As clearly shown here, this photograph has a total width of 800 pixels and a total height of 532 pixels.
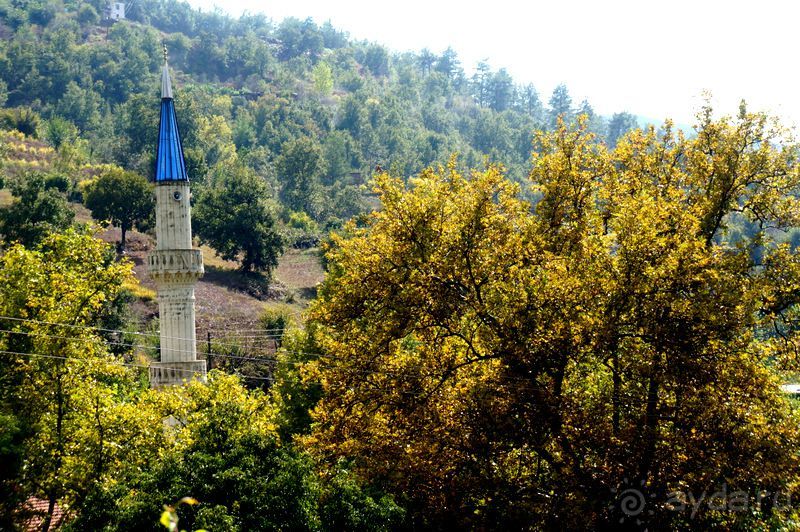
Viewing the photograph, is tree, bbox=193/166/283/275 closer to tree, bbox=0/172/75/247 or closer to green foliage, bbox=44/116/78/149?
tree, bbox=0/172/75/247

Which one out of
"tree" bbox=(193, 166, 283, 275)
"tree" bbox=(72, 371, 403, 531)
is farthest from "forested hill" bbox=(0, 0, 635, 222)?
"tree" bbox=(72, 371, 403, 531)

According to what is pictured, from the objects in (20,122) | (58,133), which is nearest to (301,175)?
(58,133)

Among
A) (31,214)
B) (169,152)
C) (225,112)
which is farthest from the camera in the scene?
(225,112)

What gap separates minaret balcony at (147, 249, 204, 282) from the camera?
105 feet

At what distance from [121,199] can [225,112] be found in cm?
8232

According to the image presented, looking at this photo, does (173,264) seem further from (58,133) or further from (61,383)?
(58,133)

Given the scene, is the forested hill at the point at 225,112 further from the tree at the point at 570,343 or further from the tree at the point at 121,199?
the tree at the point at 570,343

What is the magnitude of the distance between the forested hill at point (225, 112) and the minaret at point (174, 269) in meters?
67.7

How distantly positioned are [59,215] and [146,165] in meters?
41.6

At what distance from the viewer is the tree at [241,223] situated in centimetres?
7650

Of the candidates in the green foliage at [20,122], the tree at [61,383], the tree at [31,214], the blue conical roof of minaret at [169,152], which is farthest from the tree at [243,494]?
the green foliage at [20,122]

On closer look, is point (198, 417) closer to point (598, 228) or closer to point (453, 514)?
point (453, 514)

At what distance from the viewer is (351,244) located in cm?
2336

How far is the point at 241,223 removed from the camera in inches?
3012
